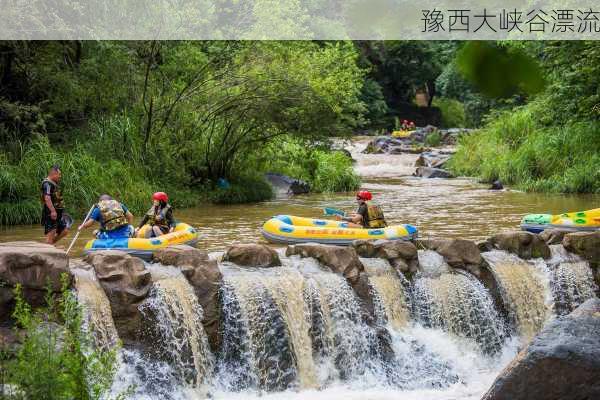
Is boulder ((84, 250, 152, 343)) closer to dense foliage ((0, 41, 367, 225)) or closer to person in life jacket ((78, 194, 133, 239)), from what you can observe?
person in life jacket ((78, 194, 133, 239))

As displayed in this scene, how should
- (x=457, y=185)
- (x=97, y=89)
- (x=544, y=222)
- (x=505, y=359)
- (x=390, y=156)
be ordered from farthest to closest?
(x=390, y=156), (x=457, y=185), (x=97, y=89), (x=544, y=222), (x=505, y=359)

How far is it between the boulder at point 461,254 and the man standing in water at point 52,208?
4.78 meters

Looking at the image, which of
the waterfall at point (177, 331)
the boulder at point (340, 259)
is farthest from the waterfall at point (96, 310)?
the boulder at point (340, 259)

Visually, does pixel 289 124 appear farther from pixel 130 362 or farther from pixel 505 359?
pixel 130 362

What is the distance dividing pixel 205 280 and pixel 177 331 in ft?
2.18

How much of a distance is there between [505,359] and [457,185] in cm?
1331

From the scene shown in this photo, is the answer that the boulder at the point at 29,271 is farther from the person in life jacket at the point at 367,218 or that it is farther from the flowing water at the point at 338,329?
the person in life jacket at the point at 367,218

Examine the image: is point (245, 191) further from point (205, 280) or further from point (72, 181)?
point (205, 280)

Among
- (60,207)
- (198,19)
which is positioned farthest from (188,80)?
(60,207)

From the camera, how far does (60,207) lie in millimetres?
10070

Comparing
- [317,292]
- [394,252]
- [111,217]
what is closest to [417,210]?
[394,252]

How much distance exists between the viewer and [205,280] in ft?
27.2

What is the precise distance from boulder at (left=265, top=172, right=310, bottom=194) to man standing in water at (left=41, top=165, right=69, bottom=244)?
9758 mm

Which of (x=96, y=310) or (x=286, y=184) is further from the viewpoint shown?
(x=286, y=184)
